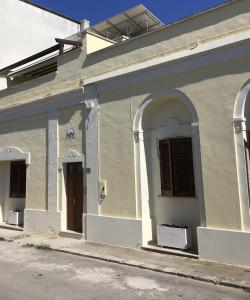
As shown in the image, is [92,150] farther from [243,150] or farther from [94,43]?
[243,150]

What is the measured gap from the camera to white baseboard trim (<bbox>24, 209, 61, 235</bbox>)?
11.4 meters

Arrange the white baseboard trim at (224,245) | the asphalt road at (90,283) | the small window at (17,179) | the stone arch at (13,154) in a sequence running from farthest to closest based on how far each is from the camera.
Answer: the small window at (17,179) → the stone arch at (13,154) → the white baseboard trim at (224,245) → the asphalt road at (90,283)

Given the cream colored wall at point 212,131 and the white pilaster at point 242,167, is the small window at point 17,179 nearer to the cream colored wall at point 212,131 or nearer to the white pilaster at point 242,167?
the cream colored wall at point 212,131

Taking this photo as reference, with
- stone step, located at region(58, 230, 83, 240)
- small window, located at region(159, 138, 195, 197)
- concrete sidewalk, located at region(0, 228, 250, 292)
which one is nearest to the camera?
concrete sidewalk, located at region(0, 228, 250, 292)

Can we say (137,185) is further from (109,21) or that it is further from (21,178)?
(109,21)

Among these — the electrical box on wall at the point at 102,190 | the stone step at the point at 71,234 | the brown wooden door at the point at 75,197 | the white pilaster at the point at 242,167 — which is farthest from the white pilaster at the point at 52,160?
the white pilaster at the point at 242,167

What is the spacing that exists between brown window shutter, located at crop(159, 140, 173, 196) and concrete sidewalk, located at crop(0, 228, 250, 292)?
1675 millimetres

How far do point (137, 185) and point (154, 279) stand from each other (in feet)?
9.78

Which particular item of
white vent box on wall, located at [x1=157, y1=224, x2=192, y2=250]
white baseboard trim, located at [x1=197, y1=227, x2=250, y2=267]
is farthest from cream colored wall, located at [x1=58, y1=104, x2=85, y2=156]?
white baseboard trim, located at [x1=197, y1=227, x2=250, y2=267]

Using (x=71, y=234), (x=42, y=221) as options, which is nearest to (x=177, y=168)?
(x=71, y=234)

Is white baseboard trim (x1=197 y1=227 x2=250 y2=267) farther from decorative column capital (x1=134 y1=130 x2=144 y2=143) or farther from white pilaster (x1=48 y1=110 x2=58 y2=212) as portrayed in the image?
white pilaster (x1=48 y1=110 x2=58 y2=212)

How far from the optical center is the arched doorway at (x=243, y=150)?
7312 millimetres

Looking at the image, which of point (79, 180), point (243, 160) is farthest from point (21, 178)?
point (243, 160)

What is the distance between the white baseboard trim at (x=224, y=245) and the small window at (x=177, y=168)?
1274 millimetres
